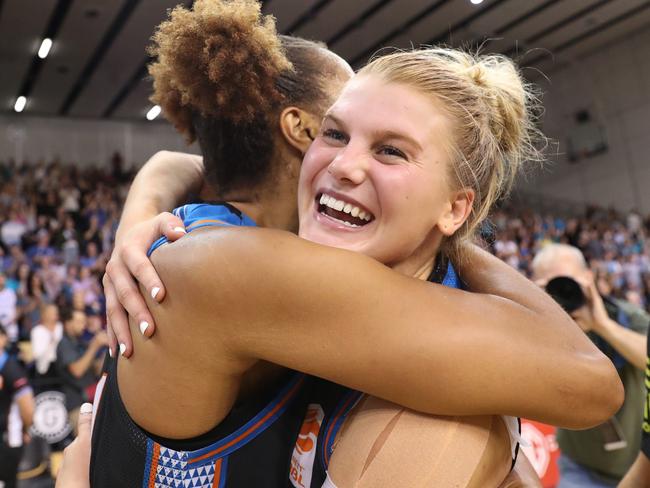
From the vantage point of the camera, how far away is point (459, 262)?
1430 millimetres

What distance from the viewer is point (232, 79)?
142 centimetres

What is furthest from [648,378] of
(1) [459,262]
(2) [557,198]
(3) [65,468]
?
(2) [557,198]

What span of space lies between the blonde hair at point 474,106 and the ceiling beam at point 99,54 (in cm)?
1028

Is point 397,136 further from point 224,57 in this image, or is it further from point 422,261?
point 224,57

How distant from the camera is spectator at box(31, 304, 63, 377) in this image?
18.9 feet

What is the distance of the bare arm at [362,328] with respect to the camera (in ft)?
3.28

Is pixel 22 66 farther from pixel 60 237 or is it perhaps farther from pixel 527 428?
pixel 527 428

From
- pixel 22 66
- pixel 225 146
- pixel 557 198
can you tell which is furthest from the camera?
pixel 557 198

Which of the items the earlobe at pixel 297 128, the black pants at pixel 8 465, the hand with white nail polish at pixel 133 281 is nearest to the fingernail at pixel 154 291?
the hand with white nail polish at pixel 133 281

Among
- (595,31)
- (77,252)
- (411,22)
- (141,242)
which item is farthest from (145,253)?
(595,31)

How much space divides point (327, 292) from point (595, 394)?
49 centimetres

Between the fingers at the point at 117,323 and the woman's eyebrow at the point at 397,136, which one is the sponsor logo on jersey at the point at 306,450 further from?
the woman's eyebrow at the point at 397,136

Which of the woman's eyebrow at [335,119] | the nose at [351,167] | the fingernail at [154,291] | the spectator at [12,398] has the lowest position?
the spectator at [12,398]

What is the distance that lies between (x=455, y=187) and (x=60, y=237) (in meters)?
10.1
